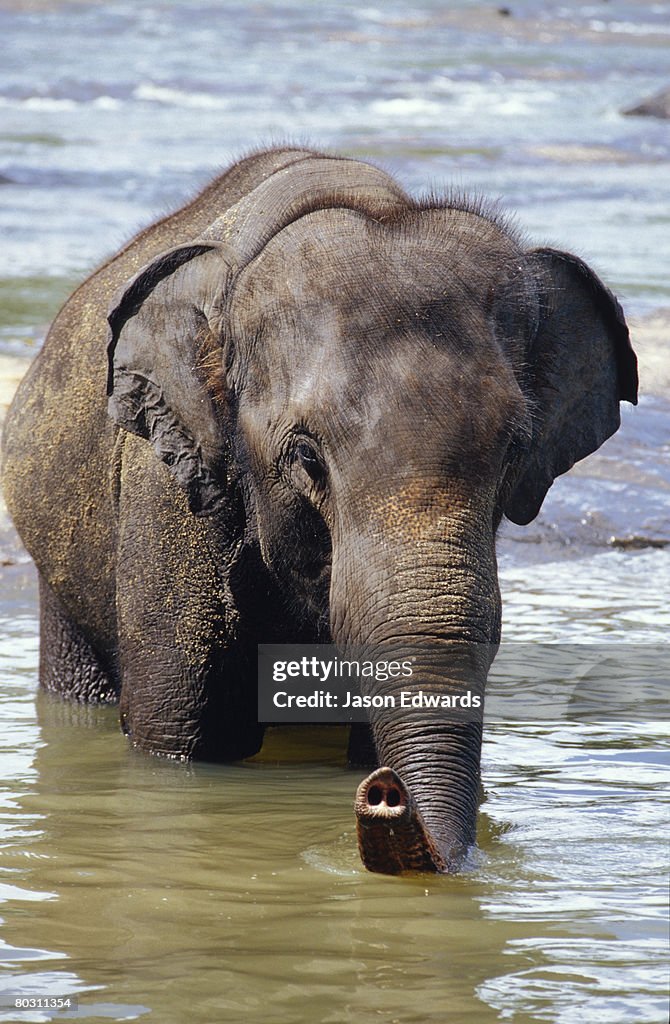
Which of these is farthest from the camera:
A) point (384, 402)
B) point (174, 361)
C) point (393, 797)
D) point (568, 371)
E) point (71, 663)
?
point (71, 663)

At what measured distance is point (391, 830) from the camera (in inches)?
160

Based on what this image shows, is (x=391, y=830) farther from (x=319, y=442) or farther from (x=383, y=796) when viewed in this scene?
(x=319, y=442)

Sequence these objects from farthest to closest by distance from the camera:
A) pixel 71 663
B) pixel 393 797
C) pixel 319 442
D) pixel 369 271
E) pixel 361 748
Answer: pixel 71 663 → pixel 361 748 → pixel 369 271 → pixel 319 442 → pixel 393 797

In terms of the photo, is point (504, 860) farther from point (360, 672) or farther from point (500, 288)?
point (500, 288)

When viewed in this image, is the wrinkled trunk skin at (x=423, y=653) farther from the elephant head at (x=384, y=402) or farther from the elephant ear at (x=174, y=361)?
the elephant ear at (x=174, y=361)

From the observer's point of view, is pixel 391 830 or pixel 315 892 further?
pixel 315 892

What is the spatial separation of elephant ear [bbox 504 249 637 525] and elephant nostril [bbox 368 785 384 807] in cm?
114

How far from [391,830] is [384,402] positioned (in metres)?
0.96

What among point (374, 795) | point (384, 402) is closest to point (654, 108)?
point (384, 402)

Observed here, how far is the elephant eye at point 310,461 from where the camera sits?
439cm

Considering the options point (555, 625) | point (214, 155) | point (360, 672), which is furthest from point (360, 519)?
point (214, 155)

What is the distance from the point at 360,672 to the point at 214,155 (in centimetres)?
2221

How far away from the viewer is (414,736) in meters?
4.16

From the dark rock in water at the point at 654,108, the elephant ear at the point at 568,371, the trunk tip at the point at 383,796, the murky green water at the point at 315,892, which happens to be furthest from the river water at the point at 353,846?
the dark rock in water at the point at 654,108
